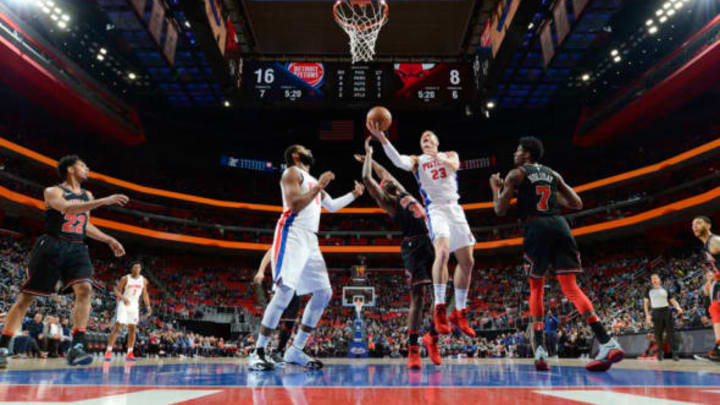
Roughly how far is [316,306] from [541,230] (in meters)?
2.38

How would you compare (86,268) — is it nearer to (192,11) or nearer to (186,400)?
(186,400)

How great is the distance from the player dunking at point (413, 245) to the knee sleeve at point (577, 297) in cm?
136

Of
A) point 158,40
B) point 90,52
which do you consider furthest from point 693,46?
point 90,52

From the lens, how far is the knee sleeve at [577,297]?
3901 millimetres

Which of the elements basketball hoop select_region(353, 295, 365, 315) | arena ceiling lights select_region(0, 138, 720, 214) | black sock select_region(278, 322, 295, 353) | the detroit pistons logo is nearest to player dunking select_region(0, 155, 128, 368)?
black sock select_region(278, 322, 295, 353)

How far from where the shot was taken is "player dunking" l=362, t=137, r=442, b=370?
4785mm

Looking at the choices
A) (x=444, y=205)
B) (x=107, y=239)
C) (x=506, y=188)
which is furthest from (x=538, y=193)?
(x=107, y=239)

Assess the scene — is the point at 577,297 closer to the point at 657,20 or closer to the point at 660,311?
the point at 660,311

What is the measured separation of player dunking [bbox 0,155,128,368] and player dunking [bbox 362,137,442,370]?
8.84 feet

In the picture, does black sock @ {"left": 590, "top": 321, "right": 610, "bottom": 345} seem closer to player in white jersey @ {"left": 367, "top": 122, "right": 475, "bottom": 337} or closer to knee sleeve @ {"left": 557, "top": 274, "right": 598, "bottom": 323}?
knee sleeve @ {"left": 557, "top": 274, "right": 598, "bottom": 323}

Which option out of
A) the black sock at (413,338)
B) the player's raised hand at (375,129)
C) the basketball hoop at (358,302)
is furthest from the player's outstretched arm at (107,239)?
the basketball hoop at (358,302)

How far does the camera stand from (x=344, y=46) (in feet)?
59.5

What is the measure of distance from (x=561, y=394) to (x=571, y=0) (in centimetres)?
1370

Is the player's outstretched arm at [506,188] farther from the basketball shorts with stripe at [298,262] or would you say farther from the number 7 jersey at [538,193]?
the basketball shorts with stripe at [298,262]
